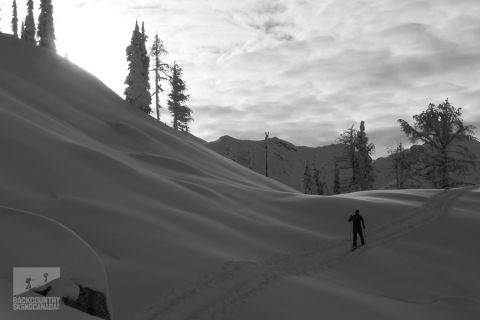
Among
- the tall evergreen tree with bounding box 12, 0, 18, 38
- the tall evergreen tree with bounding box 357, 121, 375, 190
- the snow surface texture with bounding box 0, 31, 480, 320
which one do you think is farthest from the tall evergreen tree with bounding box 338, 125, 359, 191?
the tall evergreen tree with bounding box 12, 0, 18, 38

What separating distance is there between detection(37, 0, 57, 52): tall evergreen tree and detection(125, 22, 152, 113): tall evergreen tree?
549 inches

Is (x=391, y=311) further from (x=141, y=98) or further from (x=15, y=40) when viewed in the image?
(x=15, y=40)

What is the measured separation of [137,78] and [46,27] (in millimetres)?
18657

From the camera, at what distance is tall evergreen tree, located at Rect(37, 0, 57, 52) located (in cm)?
5947

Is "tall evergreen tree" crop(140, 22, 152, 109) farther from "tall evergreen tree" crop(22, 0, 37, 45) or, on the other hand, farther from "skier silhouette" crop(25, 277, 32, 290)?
"skier silhouette" crop(25, 277, 32, 290)

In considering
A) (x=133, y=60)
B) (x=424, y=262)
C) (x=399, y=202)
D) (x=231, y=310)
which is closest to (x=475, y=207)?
(x=399, y=202)

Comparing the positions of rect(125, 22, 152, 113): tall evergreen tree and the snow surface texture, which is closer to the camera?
the snow surface texture

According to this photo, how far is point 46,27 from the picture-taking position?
59.9 m

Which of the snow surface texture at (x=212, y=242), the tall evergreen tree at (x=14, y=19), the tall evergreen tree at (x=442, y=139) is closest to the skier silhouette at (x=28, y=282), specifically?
the snow surface texture at (x=212, y=242)

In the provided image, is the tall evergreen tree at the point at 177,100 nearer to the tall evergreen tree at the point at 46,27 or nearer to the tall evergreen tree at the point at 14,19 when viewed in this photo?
the tall evergreen tree at the point at 46,27

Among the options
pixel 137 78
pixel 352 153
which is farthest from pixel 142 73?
pixel 352 153

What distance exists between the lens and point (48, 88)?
38625mm

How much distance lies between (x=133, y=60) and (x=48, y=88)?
16.6 metres

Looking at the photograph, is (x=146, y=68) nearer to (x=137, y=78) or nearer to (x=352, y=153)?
(x=137, y=78)
